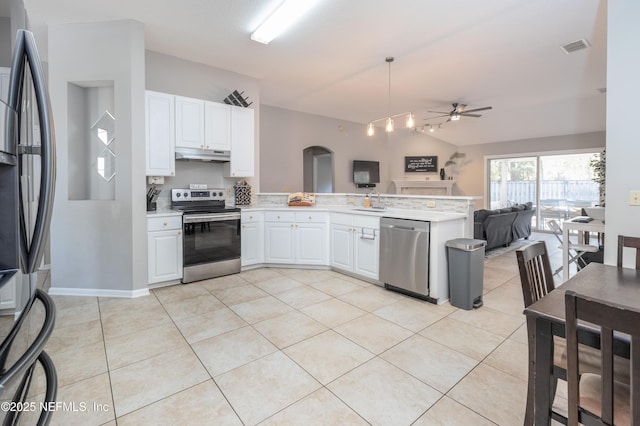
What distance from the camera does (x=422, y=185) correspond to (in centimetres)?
911

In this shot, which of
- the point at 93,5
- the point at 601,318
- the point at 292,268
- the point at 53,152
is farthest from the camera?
the point at 292,268

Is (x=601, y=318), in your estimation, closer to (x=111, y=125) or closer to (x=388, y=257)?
(x=388, y=257)

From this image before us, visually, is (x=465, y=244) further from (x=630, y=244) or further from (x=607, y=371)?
(x=607, y=371)

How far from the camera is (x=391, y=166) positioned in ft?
29.4

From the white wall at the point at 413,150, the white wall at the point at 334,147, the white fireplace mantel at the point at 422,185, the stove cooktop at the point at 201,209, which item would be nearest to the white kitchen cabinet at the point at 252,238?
the stove cooktop at the point at 201,209

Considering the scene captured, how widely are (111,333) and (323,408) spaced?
196cm

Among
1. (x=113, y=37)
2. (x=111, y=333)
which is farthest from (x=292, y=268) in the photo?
(x=113, y=37)

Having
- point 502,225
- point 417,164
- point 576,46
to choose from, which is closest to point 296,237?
point 502,225

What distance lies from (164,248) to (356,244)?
2378mm

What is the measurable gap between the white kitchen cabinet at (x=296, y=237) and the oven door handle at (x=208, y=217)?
543 mm

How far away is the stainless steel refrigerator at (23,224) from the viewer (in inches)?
31.1

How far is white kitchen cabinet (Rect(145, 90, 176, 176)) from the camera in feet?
11.9

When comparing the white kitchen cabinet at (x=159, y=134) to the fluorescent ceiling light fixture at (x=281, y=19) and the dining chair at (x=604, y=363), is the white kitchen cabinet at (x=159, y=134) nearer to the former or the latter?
the fluorescent ceiling light fixture at (x=281, y=19)

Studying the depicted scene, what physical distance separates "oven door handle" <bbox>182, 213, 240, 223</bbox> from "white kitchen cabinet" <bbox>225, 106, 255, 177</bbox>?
0.74 metres
